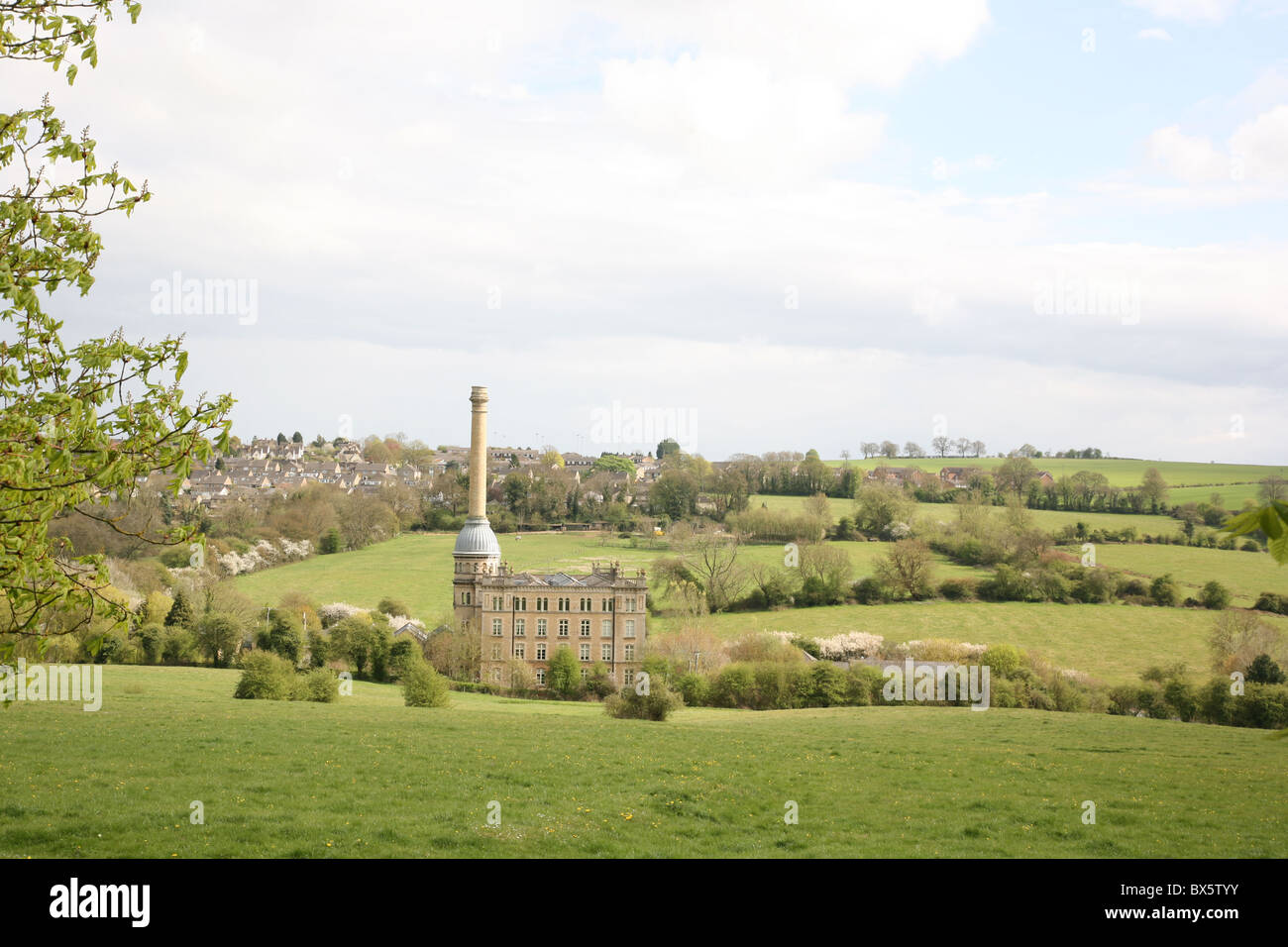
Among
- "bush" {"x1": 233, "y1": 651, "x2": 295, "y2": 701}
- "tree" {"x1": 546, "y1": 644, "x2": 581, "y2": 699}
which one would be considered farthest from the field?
"bush" {"x1": 233, "y1": 651, "x2": 295, "y2": 701}

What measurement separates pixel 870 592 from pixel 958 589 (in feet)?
26.4

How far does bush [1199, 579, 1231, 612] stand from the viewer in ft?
250

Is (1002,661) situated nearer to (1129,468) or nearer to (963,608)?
(963,608)

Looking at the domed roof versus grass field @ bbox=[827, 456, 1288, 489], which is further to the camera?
→ grass field @ bbox=[827, 456, 1288, 489]

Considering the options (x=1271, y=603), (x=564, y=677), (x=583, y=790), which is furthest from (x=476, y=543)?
(x=1271, y=603)

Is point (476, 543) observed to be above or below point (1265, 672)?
above

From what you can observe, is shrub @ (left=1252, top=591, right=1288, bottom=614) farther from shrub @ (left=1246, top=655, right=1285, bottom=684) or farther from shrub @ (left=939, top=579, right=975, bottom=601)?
shrub @ (left=1246, top=655, right=1285, bottom=684)

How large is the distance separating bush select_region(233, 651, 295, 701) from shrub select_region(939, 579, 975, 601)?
63.8m

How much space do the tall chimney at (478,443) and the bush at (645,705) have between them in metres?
46.4

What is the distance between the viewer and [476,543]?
74500mm

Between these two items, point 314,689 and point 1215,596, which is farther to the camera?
point 1215,596

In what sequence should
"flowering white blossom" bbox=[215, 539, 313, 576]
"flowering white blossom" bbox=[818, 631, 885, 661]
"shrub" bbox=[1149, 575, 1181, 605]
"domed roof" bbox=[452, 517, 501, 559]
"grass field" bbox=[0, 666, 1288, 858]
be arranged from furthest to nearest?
"flowering white blossom" bbox=[215, 539, 313, 576]
"shrub" bbox=[1149, 575, 1181, 605]
"domed roof" bbox=[452, 517, 501, 559]
"flowering white blossom" bbox=[818, 631, 885, 661]
"grass field" bbox=[0, 666, 1288, 858]

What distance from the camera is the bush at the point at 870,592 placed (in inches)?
3310
